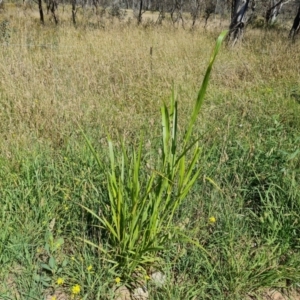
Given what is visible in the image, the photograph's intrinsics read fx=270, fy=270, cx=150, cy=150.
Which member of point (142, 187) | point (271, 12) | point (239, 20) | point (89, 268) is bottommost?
point (89, 268)

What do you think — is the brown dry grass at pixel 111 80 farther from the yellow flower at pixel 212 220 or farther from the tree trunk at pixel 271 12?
the tree trunk at pixel 271 12

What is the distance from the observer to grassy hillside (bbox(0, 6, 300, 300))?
4.26 feet

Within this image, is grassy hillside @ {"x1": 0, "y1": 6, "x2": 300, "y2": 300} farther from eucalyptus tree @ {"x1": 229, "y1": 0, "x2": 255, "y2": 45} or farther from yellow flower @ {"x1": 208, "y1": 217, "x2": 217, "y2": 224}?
eucalyptus tree @ {"x1": 229, "y1": 0, "x2": 255, "y2": 45}

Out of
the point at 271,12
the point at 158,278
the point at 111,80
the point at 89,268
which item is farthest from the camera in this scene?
→ the point at 271,12

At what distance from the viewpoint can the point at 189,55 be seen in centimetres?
492

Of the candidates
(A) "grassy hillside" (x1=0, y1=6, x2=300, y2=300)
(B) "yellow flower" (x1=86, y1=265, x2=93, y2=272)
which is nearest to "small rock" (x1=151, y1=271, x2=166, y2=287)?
(A) "grassy hillside" (x1=0, y1=6, x2=300, y2=300)

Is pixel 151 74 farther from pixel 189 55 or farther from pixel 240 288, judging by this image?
pixel 240 288

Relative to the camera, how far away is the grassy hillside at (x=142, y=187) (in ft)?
4.26

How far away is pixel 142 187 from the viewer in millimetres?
1647

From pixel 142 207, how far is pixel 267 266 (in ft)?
2.44

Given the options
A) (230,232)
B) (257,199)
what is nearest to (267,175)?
(257,199)

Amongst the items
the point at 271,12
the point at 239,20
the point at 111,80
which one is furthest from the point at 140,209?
the point at 271,12

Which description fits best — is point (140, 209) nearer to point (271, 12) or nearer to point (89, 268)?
point (89, 268)

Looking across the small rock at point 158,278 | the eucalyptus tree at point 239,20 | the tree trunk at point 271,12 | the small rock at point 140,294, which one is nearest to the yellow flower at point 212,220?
the small rock at point 158,278
